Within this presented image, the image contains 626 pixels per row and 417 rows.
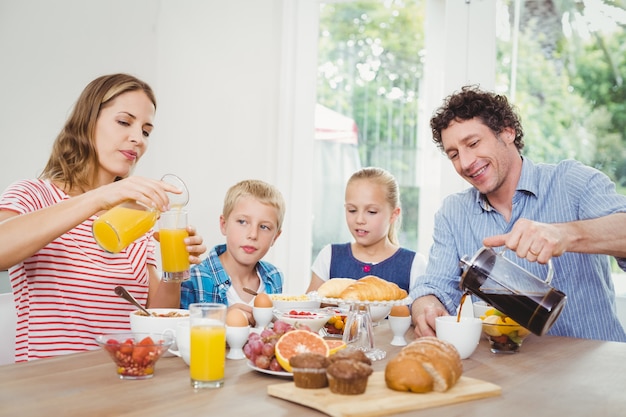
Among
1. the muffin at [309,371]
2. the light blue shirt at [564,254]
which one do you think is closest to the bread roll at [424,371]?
the muffin at [309,371]

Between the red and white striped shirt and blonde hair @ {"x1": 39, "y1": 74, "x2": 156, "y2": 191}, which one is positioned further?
blonde hair @ {"x1": 39, "y1": 74, "x2": 156, "y2": 191}

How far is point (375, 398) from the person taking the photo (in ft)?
4.05

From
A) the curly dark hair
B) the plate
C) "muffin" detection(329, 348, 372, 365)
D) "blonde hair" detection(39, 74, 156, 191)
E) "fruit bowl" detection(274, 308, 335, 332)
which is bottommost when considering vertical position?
the plate

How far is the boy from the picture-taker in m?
2.56

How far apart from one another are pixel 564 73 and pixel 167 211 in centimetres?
250

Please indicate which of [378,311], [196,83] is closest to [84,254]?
[378,311]

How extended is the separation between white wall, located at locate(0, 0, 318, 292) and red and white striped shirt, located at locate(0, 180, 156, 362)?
670mm

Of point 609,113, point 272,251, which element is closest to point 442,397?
point 609,113

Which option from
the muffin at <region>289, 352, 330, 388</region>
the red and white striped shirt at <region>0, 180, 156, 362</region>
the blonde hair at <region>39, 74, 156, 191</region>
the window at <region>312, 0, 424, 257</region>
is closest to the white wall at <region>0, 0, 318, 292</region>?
the window at <region>312, 0, 424, 257</region>

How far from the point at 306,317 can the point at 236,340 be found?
25 centimetres

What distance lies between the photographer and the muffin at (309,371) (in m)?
1.27

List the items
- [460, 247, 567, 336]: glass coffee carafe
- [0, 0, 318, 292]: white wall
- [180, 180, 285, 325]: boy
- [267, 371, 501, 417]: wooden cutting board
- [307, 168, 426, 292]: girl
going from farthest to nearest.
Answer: [307, 168, 426, 292]: girl
[0, 0, 318, 292]: white wall
[180, 180, 285, 325]: boy
[460, 247, 567, 336]: glass coffee carafe
[267, 371, 501, 417]: wooden cutting board

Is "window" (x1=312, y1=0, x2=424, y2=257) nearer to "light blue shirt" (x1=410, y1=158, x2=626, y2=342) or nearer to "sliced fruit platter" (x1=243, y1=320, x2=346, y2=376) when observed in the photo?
"light blue shirt" (x1=410, y1=158, x2=626, y2=342)

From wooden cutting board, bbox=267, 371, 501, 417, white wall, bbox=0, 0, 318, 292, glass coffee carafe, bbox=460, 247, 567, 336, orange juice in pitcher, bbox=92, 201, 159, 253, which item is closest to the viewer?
wooden cutting board, bbox=267, 371, 501, 417
